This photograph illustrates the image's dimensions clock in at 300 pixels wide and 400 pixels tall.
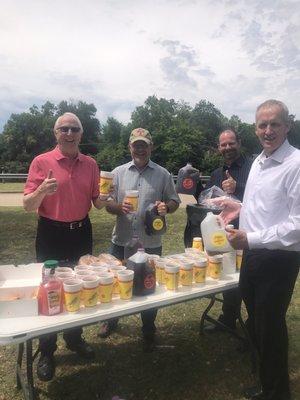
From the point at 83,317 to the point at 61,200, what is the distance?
1.18m

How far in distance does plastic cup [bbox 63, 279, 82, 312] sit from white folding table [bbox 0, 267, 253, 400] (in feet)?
0.15

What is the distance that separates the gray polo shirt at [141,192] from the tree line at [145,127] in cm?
2540

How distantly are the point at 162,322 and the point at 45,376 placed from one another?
5.50 feet

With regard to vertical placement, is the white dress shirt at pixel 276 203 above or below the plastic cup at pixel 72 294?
above

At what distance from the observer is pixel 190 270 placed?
2.91m

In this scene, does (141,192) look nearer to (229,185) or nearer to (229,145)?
(229,185)

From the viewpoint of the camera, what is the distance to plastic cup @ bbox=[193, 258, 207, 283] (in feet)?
9.75

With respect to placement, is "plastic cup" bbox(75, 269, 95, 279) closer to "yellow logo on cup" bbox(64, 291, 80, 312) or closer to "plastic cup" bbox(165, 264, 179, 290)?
"yellow logo on cup" bbox(64, 291, 80, 312)

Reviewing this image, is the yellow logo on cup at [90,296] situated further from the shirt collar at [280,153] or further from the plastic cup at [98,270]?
the shirt collar at [280,153]

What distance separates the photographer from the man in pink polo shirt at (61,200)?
10.4 feet

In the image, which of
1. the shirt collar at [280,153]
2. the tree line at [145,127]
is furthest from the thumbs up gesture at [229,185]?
the tree line at [145,127]

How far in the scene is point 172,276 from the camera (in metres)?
2.82

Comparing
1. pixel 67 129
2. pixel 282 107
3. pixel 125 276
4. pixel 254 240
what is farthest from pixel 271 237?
pixel 67 129

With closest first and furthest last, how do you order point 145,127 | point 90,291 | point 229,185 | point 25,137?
point 90,291 < point 229,185 < point 25,137 < point 145,127
